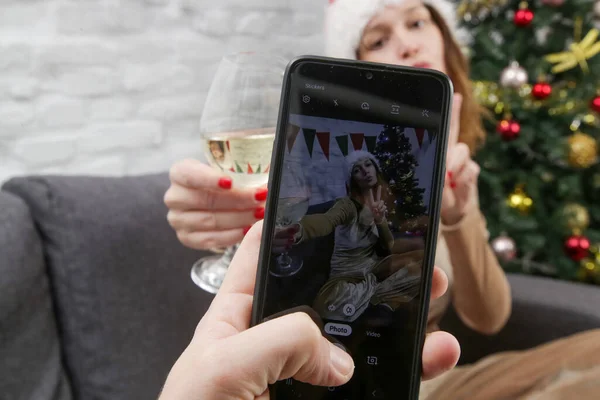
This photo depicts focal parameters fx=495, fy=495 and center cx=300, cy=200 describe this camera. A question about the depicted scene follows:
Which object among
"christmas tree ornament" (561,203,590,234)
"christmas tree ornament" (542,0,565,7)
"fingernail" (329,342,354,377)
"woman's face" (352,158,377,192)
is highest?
"christmas tree ornament" (542,0,565,7)

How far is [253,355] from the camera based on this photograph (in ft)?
0.90

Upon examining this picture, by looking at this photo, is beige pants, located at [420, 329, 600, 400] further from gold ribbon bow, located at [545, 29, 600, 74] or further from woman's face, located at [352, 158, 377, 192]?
gold ribbon bow, located at [545, 29, 600, 74]

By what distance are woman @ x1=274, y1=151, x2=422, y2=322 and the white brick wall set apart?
87 centimetres

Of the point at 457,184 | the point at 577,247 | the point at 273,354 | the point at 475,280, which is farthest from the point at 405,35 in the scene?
the point at 577,247

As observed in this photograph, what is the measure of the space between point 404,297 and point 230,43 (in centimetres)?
117

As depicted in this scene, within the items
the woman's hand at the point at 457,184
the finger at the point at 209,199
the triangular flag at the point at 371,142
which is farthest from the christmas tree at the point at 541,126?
the triangular flag at the point at 371,142

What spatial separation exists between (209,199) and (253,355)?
318 mm

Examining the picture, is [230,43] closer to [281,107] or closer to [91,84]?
[91,84]

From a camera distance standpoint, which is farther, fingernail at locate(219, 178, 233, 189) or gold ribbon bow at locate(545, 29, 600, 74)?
gold ribbon bow at locate(545, 29, 600, 74)

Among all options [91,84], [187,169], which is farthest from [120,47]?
[187,169]

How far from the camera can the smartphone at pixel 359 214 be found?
32cm

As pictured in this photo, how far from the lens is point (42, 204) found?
2.14ft

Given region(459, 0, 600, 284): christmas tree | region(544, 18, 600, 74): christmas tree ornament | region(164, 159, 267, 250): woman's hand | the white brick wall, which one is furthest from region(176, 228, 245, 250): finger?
region(544, 18, 600, 74): christmas tree ornament

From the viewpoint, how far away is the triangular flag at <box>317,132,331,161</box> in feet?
1.06
